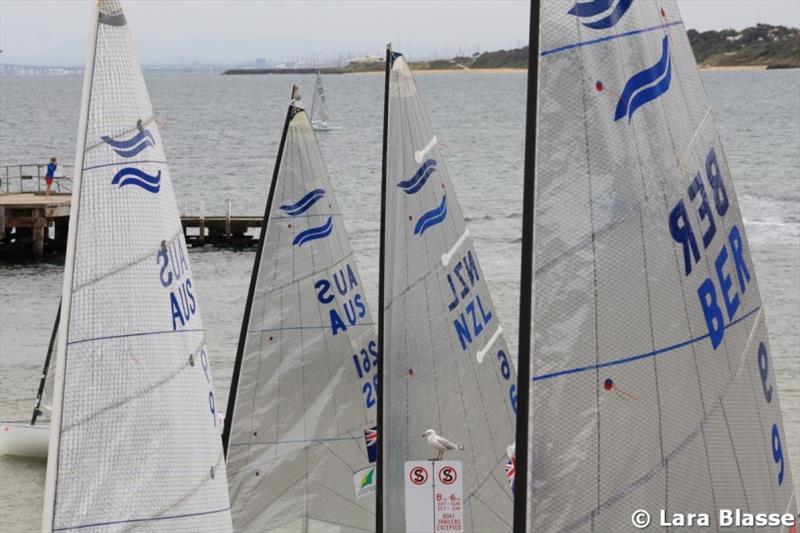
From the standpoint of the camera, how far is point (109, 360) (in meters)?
7.95

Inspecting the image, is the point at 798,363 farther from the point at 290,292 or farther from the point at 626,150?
the point at 626,150

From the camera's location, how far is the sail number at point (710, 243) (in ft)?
20.8

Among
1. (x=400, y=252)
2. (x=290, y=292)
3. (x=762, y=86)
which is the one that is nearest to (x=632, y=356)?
(x=400, y=252)

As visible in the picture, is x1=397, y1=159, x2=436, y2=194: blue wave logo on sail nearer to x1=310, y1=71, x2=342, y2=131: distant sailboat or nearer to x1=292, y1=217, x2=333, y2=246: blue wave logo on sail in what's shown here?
x1=292, y1=217, x2=333, y2=246: blue wave logo on sail

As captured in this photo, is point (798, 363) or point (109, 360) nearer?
point (109, 360)

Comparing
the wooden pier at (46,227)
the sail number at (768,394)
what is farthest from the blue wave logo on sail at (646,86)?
the wooden pier at (46,227)

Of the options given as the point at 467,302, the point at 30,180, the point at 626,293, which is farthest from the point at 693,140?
the point at 30,180

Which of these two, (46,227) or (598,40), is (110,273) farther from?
(46,227)

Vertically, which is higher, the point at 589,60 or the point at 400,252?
the point at 589,60

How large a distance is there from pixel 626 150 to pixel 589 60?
42 centimetres

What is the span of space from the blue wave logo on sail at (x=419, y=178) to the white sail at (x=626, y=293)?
509 centimetres

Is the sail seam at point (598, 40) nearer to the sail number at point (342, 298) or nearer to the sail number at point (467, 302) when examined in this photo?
the sail number at point (467, 302)

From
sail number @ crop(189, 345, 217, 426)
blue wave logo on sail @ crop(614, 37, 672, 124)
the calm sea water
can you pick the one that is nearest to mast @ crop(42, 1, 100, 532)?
sail number @ crop(189, 345, 217, 426)

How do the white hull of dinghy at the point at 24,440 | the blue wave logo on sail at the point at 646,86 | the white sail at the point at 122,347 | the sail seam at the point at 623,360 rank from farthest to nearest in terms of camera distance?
1. the white hull of dinghy at the point at 24,440
2. the white sail at the point at 122,347
3. the blue wave logo on sail at the point at 646,86
4. the sail seam at the point at 623,360
